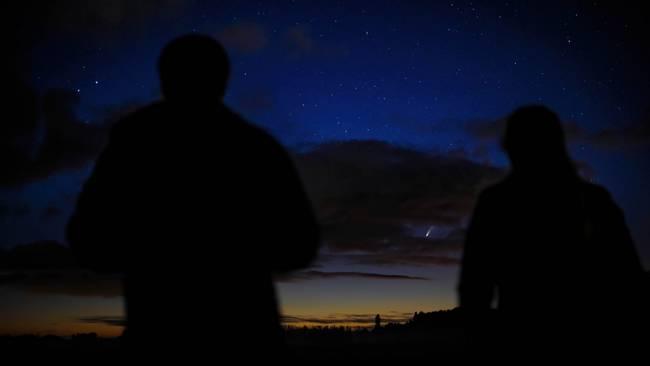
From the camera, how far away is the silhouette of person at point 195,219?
70.6 inches

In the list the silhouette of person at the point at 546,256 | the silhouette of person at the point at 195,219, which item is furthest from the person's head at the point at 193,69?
the silhouette of person at the point at 546,256

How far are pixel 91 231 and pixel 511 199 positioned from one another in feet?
6.63

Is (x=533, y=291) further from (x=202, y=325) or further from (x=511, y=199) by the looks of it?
(x=202, y=325)

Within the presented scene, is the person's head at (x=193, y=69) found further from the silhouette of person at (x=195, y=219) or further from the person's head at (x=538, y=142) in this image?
the person's head at (x=538, y=142)

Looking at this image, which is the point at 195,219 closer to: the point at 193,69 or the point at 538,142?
the point at 193,69

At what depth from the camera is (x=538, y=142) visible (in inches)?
112

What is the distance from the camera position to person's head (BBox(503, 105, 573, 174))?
2.83m

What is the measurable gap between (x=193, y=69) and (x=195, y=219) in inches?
22.0

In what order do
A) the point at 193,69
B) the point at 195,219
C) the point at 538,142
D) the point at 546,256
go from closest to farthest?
the point at 195,219
the point at 193,69
the point at 546,256
the point at 538,142

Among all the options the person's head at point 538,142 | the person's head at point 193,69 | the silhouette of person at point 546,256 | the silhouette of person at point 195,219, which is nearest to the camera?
the silhouette of person at point 195,219

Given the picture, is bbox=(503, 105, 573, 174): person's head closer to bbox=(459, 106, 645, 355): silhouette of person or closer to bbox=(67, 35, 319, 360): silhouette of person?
bbox=(459, 106, 645, 355): silhouette of person

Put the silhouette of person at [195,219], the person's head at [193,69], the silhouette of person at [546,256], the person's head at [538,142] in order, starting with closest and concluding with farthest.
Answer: the silhouette of person at [195,219] → the person's head at [193,69] → the silhouette of person at [546,256] → the person's head at [538,142]

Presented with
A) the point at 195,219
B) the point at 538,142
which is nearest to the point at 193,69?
the point at 195,219

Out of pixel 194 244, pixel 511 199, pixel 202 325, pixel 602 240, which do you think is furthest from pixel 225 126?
pixel 602 240
